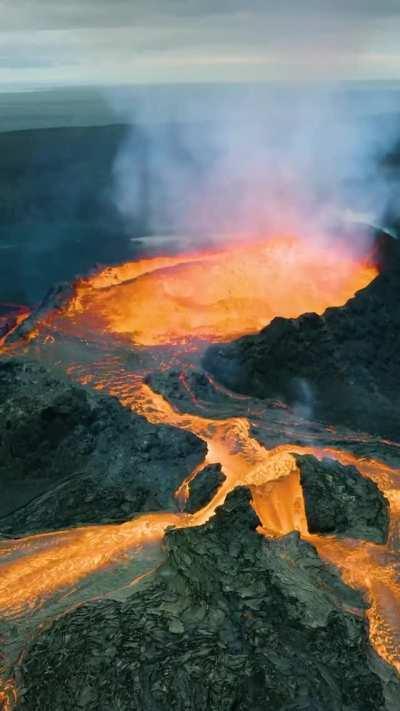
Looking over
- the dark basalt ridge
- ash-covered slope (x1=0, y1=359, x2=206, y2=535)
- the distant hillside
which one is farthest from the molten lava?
the dark basalt ridge

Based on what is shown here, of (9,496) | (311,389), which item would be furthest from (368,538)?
(9,496)

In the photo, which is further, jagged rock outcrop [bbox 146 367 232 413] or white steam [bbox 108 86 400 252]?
white steam [bbox 108 86 400 252]

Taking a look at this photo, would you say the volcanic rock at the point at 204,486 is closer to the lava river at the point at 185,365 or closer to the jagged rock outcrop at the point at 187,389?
the lava river at the point at 185,365

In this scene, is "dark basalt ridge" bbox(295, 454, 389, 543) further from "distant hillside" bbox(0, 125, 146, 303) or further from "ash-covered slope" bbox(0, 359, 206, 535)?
"distant hillside" bbox(0, 125, 146, 303)

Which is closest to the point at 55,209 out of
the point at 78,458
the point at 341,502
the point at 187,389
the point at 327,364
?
the point at 187,389

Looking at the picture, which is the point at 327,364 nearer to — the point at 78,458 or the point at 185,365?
the point at 185,365

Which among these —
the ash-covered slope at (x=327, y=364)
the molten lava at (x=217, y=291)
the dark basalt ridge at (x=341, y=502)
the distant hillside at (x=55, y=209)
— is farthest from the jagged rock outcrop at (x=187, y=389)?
the distant hillside at (x=55, y=209)

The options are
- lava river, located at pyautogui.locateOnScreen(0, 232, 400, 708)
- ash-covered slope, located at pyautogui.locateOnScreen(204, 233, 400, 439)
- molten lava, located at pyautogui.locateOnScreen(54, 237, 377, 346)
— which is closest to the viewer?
lava river, located at pyautogui.locateOnScreen(0, 232, 400, 708)
